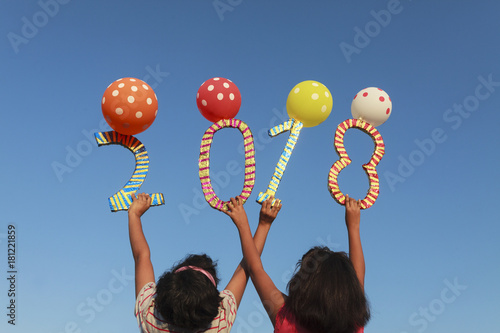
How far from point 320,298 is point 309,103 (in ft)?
9.85

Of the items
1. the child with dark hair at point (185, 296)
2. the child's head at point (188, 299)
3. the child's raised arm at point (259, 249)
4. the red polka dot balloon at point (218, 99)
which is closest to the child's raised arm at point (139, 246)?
the child with dark hair at point (185, 296)

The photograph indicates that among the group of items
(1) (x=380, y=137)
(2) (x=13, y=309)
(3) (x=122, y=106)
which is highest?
(3) (x=122, y=106)

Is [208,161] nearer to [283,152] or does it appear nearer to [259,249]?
[283,152]

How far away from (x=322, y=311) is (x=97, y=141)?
3.13 metres

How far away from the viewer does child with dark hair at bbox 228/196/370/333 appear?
256 centimetres

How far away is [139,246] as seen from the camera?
Answer: 352 cm

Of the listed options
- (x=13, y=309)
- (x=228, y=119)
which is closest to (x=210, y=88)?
(x=228, y=119)

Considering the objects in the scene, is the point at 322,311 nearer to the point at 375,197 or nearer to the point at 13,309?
the point at 375,197

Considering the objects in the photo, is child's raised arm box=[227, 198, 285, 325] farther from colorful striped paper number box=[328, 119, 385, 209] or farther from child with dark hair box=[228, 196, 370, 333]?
colorful striped paper number box=[328, 119, 385, 209]

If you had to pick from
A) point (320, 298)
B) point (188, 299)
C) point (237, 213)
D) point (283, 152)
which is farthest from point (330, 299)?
point (283, 152)

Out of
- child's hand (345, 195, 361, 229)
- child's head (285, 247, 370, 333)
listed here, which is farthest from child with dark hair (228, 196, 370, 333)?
child's hand (345, 195, 361, 229)

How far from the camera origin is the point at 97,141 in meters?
4.78

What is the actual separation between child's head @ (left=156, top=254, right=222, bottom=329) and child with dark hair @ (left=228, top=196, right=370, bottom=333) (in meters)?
0.39

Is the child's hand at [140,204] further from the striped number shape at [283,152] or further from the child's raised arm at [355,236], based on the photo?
the child's raised arm at [355,236]
